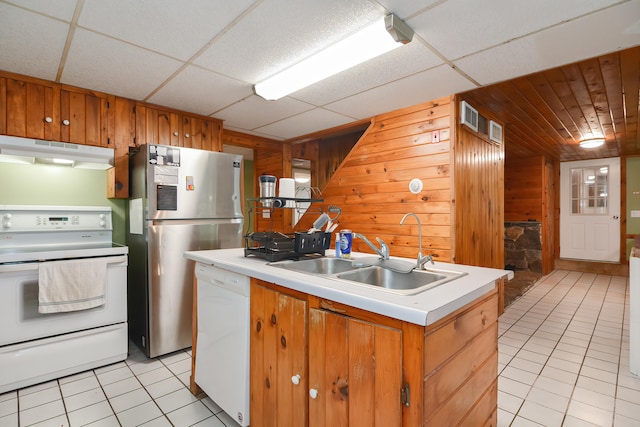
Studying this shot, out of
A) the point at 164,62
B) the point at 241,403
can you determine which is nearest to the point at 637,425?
the point at 241,403

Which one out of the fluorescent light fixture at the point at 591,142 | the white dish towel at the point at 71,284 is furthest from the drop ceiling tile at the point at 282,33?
the fluorescent light fixture at the point at 591,142

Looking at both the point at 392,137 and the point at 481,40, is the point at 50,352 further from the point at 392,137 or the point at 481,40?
the point at 481,40

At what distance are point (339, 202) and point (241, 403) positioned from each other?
8.39ft

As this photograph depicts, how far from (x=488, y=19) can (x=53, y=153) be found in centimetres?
316

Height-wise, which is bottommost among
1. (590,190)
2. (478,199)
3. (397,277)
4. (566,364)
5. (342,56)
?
(566,364)

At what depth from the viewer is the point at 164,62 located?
2.25 meters

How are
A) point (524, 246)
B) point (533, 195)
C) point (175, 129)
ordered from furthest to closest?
point (524, 246)
point (533, 195)
point (175, 129)

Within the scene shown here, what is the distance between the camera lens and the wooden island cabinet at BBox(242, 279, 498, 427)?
3.43 ft

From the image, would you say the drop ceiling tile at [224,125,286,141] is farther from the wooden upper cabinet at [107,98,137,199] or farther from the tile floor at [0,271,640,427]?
the tile floor at [0,271,640,427]

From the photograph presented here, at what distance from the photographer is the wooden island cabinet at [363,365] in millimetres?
1046

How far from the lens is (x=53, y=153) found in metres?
2.44

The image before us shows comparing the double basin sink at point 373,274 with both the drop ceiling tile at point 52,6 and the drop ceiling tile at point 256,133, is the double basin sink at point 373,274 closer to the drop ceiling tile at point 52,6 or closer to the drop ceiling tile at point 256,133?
the drop ceiling tile at point 52,6

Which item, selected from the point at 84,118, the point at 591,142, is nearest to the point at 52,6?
the point at 84,118

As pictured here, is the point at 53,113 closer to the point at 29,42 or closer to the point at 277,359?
the point at 29,42
